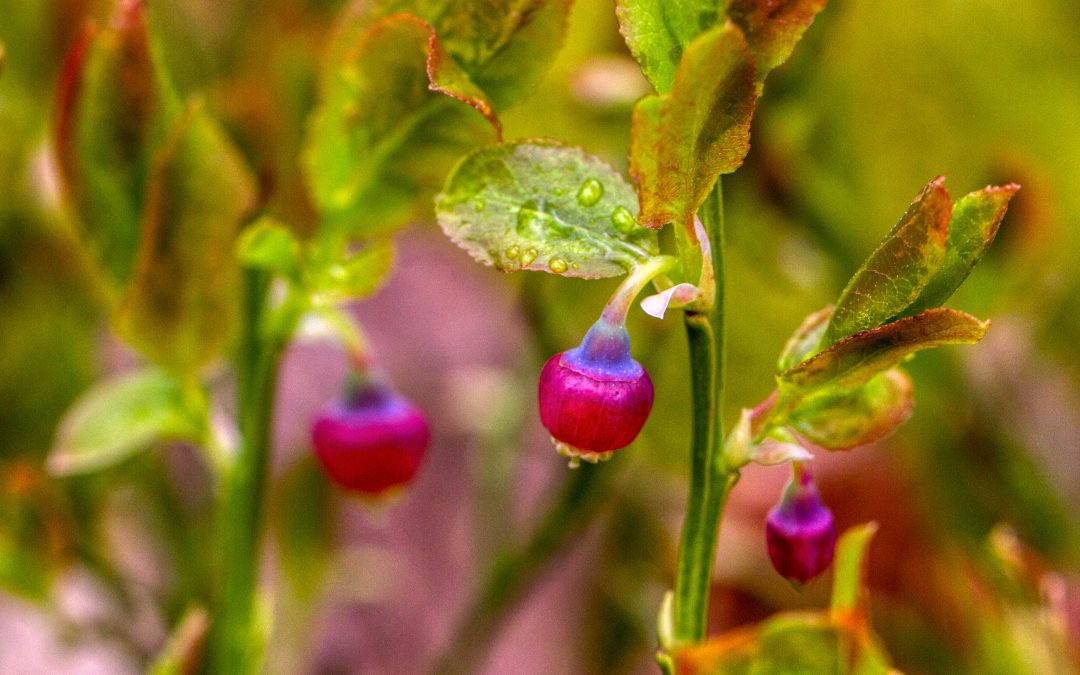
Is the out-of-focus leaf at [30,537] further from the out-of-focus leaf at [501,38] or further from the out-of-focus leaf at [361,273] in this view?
the out-of-focus leaf at [501,38]

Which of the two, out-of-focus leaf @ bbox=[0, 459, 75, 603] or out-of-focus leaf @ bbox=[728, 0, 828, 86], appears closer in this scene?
out-of-focus leaf @ bbox=[728, 0, 828, 86]

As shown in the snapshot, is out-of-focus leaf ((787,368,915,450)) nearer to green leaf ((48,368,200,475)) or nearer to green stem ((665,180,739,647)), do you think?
green stem ((665,180,739,647))

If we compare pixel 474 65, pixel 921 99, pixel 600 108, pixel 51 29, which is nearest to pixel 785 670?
pixel 474 65

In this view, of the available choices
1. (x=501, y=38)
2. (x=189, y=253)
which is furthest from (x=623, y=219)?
(x=189, y=253)

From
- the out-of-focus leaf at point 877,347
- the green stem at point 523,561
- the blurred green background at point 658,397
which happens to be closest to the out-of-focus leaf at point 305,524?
the blurred green background at point 658,397

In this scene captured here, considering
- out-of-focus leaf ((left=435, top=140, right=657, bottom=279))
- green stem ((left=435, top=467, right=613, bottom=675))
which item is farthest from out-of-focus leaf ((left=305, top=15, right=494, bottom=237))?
green stem ((left=435, top=467, right=613, bottom=675))

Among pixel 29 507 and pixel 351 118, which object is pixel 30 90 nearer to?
pixel 29 507
